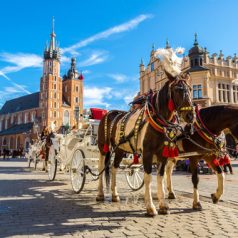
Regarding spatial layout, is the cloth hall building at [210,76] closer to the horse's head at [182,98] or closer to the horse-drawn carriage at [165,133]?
the horse-drawn carriage at [165,133]

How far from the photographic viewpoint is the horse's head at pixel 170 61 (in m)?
5.53

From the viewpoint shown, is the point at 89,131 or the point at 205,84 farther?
the point at 205,84

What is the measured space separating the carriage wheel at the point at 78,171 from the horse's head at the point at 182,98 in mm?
3607

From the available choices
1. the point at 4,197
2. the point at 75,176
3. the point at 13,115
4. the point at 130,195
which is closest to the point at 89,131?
the point at 75,176

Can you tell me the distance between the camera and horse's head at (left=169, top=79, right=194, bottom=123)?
16.6ft

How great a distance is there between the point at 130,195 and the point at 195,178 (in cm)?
227

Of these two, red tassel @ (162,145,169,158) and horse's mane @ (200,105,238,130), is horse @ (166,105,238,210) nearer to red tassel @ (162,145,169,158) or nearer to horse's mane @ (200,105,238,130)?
horse's mane @ (200,105,238,130)

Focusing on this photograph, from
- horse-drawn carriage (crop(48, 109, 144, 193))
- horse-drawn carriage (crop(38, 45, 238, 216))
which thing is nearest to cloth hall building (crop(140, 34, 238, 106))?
horse-drawn carriage (crop(48, 109, 144, 193))

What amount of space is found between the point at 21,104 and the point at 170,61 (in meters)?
116

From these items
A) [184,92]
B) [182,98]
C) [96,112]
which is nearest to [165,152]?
[182,98]

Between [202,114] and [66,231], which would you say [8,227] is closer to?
[66,231]

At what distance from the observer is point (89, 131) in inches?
405

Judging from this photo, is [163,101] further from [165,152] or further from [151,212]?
[151,212]

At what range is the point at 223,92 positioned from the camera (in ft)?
141
